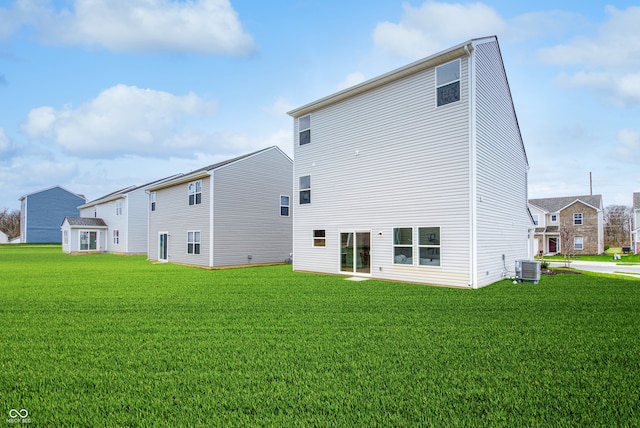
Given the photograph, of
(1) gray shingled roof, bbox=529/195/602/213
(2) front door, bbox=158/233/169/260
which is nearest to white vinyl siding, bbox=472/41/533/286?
(2) front door, bbox=158/233/169/260

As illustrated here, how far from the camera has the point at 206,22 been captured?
40.8 ft

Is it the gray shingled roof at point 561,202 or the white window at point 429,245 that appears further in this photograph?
the gray shingled roof at point 561,202

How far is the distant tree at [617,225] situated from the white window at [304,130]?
4722 cm

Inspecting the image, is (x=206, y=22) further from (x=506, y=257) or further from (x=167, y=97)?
(x=506, y=257)

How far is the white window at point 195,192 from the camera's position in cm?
1831

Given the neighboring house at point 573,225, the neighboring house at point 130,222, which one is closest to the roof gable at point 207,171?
the neighboring house at point 130,222

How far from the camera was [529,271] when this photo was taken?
11.5 metres

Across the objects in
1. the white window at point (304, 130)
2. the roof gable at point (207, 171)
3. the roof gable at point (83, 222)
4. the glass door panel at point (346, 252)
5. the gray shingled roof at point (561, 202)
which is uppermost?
the white window at point (304, 130)

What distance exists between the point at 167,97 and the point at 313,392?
2426 cm

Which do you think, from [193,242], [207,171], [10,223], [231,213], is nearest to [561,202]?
[231,213]

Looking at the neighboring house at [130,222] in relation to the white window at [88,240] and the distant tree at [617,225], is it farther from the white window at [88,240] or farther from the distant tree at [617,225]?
the distant tree at [617,225]

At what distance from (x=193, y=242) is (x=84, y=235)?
2087 cm

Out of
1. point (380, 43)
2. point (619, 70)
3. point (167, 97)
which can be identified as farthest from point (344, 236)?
point (167, 97)

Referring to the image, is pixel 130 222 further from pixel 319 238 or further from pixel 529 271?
pixel 529 271
